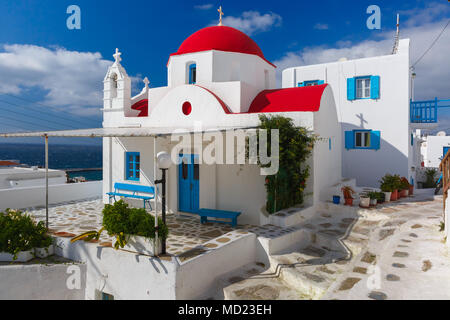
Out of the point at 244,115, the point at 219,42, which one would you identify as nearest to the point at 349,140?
the point at 244,115

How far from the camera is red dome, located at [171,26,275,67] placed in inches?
446

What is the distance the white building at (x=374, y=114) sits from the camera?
13.2 metres

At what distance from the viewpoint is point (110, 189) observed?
38.8 feet

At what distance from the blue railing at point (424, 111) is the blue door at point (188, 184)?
11.6 m

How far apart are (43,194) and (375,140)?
1485 cm

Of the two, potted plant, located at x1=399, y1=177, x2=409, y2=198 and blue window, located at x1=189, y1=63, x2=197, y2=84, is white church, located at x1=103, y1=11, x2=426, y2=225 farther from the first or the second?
potted plant, located at x1=399, y1=177, x2=409, y2=198

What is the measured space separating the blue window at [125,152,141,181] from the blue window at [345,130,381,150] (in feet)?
32.3

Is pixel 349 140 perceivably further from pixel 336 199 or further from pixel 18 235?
pixel 18 235

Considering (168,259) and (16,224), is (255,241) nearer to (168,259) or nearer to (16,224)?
(168,259)

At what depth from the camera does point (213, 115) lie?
32.3ft

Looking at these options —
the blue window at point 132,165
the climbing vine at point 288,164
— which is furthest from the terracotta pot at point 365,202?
the blue window at point 132,165

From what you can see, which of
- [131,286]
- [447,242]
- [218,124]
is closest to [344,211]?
[447,242]
